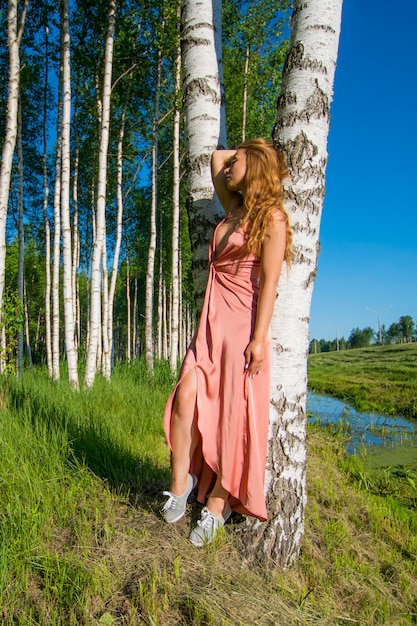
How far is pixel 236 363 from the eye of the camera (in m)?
2.46

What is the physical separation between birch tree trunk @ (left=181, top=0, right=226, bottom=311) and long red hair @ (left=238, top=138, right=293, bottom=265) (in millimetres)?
407

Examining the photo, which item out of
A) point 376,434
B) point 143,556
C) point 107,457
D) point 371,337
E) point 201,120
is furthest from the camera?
point 371,337

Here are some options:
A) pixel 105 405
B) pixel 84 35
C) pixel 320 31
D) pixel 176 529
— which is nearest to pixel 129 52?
pixel 84 35

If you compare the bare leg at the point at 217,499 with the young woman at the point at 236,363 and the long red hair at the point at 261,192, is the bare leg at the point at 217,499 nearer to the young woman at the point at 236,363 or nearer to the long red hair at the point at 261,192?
the young woman at the point at 236,363

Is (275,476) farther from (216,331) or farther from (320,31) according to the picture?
(320,31)

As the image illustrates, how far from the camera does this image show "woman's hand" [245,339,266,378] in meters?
2.42

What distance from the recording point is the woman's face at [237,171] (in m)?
2.59

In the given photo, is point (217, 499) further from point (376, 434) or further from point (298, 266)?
point (376, 434)

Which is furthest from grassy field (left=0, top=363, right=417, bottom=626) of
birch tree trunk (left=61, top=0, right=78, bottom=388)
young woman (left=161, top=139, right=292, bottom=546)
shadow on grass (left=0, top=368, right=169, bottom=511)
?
birch tree trunk (left=61, top=0, right=78, bottom=388)

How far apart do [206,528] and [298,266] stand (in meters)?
1.53

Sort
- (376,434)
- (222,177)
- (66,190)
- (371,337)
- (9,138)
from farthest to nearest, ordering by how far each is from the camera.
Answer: (371,337) → (376,434) → (66,190) → (9,138) → (222,177)

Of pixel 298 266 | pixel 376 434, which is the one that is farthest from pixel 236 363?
pixel 376 434

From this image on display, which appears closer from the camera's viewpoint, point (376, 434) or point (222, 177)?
point (222, 177)

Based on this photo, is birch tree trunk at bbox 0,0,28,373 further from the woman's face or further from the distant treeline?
the distant treeline
